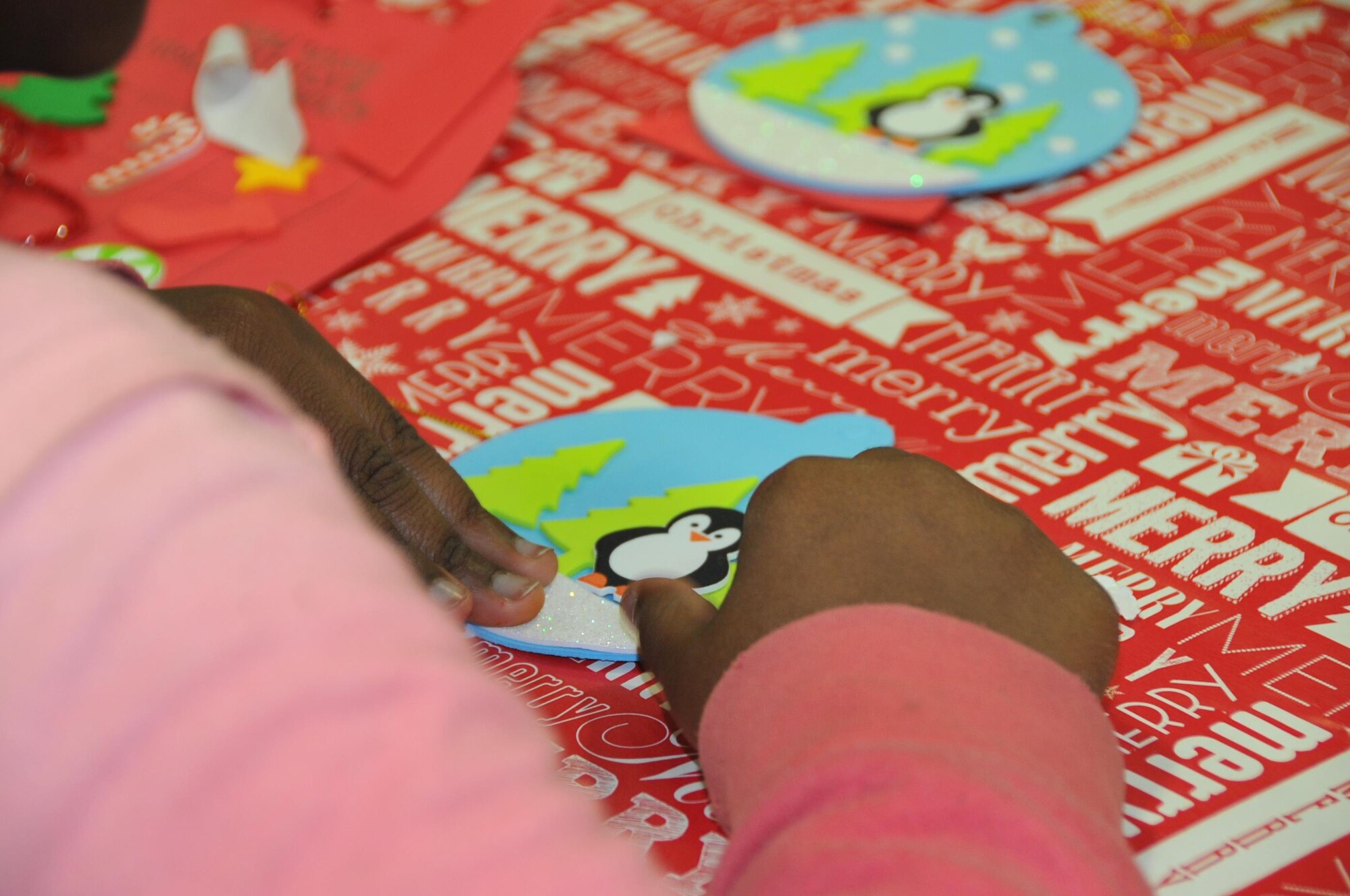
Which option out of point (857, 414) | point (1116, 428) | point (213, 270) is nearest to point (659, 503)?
point (857, 414)

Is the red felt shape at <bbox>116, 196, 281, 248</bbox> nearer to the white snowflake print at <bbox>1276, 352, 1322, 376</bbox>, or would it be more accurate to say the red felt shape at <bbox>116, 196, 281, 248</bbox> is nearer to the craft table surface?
the craft table surface

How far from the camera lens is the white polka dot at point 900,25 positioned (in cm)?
97

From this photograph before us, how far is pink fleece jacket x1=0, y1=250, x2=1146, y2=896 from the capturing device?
0.72ft

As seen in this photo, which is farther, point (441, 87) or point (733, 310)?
point (441, 87)

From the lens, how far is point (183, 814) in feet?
0.71

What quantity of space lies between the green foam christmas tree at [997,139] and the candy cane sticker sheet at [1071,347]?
0.11ft

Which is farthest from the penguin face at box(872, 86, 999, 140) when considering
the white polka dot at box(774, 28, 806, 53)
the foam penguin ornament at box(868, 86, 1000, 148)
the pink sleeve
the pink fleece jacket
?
the pink fleece jacket

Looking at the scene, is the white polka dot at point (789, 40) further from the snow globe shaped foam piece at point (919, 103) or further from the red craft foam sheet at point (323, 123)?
the red craft foam sheet at point (323, 123)

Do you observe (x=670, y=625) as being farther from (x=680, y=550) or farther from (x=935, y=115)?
(x=935, y=115)

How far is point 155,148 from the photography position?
0.88 metres

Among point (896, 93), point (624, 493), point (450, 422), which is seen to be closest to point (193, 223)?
point (450, 422)

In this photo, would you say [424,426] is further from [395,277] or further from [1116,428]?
[1116,428]

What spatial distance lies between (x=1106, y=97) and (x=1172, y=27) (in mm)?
142

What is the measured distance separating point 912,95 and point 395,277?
363mm
